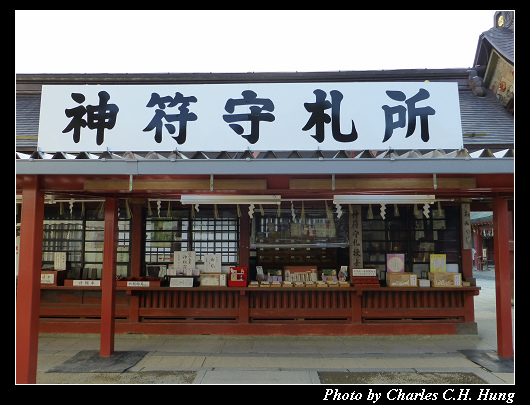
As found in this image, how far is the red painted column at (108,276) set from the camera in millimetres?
7543

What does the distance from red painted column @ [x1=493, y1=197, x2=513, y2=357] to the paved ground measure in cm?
54

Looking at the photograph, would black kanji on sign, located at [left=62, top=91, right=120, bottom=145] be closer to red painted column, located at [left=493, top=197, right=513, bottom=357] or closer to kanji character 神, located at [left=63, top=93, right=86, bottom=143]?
kanji character 神, located at [left=63, top=93, right=86, bottom=143]

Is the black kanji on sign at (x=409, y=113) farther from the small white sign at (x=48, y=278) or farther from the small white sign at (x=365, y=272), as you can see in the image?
the small white sign at (x=48, y=278)

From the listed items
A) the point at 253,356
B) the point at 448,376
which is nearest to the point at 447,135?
the point at 448,376

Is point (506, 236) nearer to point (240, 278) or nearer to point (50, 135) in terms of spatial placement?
point (240, 278)

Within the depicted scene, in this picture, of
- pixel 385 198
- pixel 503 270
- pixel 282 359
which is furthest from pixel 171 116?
pixel 503 270

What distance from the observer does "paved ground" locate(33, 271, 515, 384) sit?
250 inches

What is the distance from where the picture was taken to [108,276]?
762 cm

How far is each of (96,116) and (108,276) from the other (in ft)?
10.9

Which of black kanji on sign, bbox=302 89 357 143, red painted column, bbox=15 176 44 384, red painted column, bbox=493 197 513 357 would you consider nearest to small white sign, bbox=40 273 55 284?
red painted column, bbox=15 176 44 384

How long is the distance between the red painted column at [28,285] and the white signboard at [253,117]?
0.90 m

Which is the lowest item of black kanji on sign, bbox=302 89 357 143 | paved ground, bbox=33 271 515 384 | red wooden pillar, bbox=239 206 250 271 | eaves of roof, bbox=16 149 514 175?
paved ground, bbox=33 271 515 384

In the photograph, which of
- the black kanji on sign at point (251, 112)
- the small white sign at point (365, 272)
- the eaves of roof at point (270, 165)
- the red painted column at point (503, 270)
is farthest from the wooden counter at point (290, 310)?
the eaves of roof at point (270, 165)

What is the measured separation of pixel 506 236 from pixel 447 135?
294 centimetres
